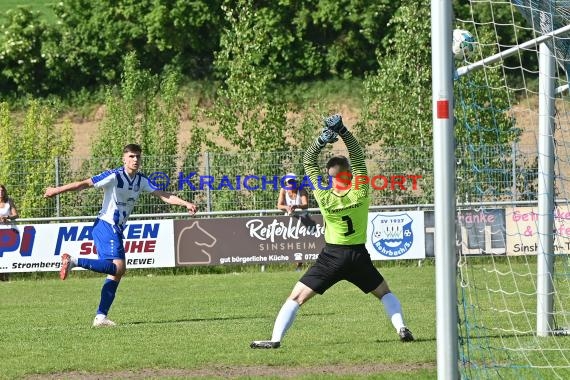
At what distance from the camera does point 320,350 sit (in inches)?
428

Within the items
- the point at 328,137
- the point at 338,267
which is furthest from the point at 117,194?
the point at 328,137

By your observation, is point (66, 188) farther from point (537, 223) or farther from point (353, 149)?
point (537, 223)

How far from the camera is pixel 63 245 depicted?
22234 millimetres

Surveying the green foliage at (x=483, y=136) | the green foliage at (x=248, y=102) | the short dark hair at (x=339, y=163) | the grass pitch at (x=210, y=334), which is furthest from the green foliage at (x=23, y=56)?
the short dark hair at (x=339, y=163)

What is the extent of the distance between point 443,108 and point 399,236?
14.7 meters

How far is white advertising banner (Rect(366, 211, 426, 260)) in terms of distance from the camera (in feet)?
72.9

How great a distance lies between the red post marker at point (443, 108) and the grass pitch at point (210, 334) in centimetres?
247

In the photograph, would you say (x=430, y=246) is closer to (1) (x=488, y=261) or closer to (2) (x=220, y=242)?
(1) (x=488, y=261)

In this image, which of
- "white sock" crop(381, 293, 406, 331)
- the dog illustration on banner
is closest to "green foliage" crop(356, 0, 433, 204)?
the dog illustration on banner

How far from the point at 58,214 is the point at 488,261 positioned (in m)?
8.51

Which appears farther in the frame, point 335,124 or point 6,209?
point 6,209

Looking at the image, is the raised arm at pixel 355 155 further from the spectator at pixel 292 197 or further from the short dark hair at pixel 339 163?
the spectator at pixel 292 197

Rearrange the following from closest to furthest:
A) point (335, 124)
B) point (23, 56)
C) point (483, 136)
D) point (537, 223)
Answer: point (335, 124) < point (537, 223) < point (483, 136) < point (23, 56)

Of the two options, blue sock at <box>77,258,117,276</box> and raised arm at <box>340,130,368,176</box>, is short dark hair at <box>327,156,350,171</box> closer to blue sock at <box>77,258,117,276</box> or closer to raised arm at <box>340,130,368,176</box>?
raised arm at <box>340,130,368,176</box>
